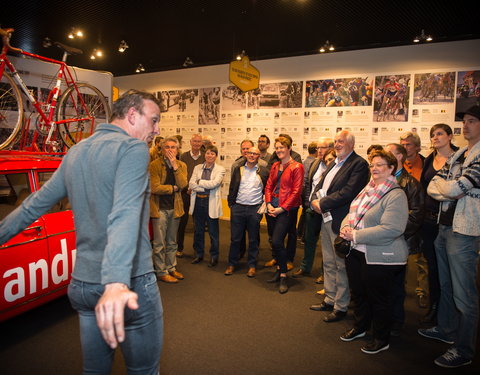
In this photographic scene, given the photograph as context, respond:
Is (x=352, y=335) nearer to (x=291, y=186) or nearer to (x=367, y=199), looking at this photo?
(x=367, y=199)

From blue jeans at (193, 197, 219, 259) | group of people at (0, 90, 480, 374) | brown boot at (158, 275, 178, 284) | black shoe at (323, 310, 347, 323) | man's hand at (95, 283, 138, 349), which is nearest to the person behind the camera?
man's hand at (95, 283, 138, 349)

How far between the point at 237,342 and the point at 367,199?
158 cm

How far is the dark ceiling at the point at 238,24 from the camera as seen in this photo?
5.12 m

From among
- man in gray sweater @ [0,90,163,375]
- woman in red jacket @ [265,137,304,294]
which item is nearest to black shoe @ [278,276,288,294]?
woman in red jacket @ [265,137,304,294]

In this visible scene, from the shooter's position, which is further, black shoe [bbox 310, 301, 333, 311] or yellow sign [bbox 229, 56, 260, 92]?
yellow sign [bbox 229, 56, 260, 92]

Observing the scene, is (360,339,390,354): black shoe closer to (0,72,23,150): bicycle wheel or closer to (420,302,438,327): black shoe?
(420,302,438,327): black shoe

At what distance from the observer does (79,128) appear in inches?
173

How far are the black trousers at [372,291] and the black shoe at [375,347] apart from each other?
32mm

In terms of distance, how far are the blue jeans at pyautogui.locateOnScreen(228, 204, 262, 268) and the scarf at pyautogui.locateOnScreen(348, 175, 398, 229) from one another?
5.72 ft

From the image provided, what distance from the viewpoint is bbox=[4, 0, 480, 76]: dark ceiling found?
16.8ft

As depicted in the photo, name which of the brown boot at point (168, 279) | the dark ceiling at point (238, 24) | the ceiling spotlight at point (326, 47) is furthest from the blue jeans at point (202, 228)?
the ceiling spotlight at point (326, 47)

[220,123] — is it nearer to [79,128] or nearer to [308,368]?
[79,128]

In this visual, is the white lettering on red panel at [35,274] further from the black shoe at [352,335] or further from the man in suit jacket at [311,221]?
the man in suit jacket at [311,221]

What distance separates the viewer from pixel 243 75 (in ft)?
20.0
